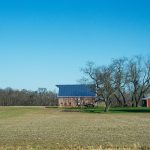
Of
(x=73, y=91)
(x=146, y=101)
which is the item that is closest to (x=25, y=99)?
(x=73, y=91)

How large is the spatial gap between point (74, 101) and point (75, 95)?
72.0 inches

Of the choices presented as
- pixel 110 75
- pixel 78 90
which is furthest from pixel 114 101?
pixel 110 75

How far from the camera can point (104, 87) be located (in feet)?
274

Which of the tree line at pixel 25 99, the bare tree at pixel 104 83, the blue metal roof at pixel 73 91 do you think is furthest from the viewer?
the tree line at pixel 25 99

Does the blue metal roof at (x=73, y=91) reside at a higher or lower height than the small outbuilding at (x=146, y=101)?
higher

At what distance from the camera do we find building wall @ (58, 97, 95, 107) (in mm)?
122375

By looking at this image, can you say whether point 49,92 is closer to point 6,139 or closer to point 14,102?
point 14,102

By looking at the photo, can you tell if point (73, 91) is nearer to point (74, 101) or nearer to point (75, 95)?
point (75, 95)

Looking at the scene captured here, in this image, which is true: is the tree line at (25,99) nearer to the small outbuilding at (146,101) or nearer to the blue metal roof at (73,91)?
the blue metal roof at (73,91)

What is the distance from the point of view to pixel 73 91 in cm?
12800

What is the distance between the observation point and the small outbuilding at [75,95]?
122750 millimetres

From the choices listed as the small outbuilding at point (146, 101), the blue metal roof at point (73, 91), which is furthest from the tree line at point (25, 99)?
the small outbuilding at point (146, 101)

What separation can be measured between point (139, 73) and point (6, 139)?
92.2 meters

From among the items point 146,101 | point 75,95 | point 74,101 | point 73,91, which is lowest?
point 146,101
